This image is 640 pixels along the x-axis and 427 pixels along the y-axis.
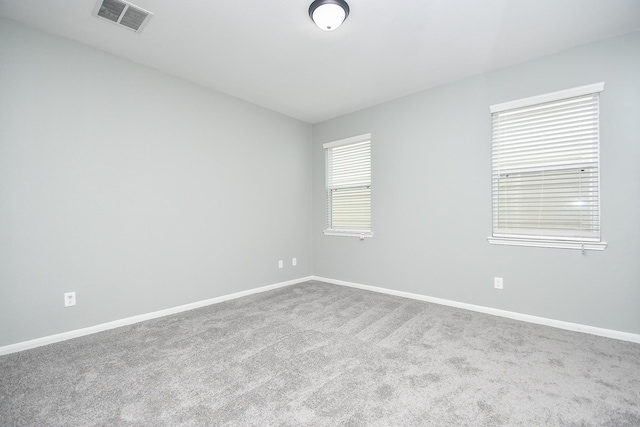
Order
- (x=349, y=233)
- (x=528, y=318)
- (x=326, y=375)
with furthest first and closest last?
(x=349, y=233) < (x=528, y=318) < (x=326, y=375)

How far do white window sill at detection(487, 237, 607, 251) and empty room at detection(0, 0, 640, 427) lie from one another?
14 millimetres

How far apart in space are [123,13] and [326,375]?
3152 mm

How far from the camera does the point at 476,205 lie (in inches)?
132

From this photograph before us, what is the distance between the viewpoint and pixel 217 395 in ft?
5.89

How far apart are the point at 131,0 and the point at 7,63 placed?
120 centimetres

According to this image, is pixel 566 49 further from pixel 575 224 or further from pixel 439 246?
pixel 439 246

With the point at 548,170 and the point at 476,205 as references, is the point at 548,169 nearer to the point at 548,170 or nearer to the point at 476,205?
the point at 548,170

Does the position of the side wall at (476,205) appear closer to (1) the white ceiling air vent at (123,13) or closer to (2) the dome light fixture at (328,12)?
(2) the dome light fixture at (328,12)

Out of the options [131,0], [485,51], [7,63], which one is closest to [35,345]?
[7,63]

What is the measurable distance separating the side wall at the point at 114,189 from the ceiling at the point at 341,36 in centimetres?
36

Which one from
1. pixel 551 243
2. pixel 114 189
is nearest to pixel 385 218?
pixel 551 243

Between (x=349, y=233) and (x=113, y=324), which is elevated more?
(x=349, y=233)

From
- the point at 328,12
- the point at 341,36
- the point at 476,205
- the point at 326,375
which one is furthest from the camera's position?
the point at 476,205

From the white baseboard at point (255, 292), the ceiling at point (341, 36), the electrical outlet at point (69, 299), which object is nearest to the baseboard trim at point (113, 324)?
the white baseboard at point (255, 292)
